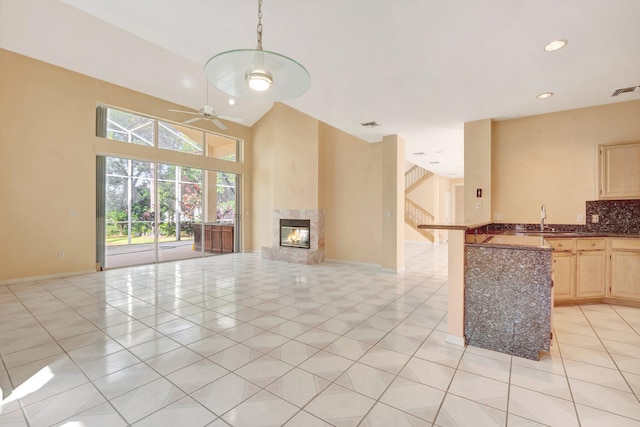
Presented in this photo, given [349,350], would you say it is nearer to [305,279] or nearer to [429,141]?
[305,279]

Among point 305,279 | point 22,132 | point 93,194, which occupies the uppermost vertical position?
point 22,132

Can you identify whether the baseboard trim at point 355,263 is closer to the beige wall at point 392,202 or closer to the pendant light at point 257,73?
the beige wall at point 392,202

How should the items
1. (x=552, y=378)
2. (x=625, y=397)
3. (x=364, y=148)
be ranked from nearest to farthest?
(x=625, y=397)
(x=552, y=378)
(x=364, y=148)

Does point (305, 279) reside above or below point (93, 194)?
below

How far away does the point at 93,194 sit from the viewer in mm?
5785

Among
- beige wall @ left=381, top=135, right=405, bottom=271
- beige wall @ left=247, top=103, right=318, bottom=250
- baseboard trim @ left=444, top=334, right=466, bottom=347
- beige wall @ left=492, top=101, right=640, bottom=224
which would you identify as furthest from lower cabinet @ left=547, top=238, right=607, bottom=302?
beige wall @ left=247, top=103, right=318, bottom=250

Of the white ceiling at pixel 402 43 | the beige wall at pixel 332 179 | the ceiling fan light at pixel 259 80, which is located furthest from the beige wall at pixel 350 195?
the ceiling fan light at pixel 259 80

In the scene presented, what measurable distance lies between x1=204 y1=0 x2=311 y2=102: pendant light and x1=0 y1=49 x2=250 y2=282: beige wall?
17.4 feet

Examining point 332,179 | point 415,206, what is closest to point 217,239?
point 332,179

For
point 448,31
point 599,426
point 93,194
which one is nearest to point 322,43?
point 448,31

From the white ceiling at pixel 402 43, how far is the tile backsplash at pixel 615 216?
59.1 inches

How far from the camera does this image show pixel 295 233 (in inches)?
298

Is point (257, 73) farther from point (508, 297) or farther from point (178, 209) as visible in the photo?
point (178, 209)

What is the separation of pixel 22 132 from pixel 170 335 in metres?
5.16
